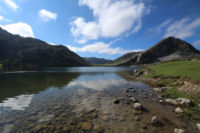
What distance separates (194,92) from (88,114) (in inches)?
563

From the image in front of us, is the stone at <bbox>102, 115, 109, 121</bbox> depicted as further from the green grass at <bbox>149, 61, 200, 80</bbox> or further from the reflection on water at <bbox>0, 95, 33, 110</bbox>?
the green grass at <bbox>149, 61, 200, 80</bbox>

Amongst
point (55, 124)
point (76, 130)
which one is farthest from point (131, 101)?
point (55, 124)

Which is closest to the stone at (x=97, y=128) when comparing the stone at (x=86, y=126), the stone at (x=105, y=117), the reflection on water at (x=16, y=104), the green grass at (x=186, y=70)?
the stone at (x=86, y=126)

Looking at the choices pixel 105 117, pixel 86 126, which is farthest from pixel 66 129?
pixel 105 117

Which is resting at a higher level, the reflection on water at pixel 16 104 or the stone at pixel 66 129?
the reflection on water at pixel 16 104

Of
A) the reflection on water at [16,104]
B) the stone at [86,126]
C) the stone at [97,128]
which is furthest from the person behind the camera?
the reflection on water at [16,104]

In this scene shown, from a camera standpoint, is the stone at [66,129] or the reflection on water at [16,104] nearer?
the stone at [66,129]

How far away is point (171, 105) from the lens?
35.1 ft

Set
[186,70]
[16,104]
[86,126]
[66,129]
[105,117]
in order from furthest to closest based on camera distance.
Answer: [186,70] → [16,104] → [105,117] → [86,126] → [66,129]

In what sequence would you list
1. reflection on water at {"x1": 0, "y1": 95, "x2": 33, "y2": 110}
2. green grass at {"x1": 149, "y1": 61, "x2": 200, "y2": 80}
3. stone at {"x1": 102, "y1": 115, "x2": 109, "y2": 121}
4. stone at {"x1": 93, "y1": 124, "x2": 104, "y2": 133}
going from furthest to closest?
green grass at {"x1": 149, "y1": 61, "x2": 200, "y2": 80} → reflection on water at {"x1": 0, "y1": 95, "x2": 33, "y2": 110} → stone at {"x1": 102, "y1": 115, "x2": 109, "y2": 121} → stone at {"x1": 93, "y1": 124, "x2": 104, "y2": 133}

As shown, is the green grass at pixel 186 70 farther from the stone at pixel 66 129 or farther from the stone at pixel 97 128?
the stone at pixel 66 129

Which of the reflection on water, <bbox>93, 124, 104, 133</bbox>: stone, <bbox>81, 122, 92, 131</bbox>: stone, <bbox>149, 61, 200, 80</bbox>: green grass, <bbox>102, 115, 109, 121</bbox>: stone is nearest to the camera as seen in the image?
<bbox>93, 124, 104, 133</bbox>: stone

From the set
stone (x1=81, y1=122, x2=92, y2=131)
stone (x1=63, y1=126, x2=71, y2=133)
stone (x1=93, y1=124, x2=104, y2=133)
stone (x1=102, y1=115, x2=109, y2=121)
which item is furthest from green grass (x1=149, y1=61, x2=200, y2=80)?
stone (x1=63, y1=126, x2=71, y2=133)

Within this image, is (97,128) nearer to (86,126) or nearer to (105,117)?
(86,126)
